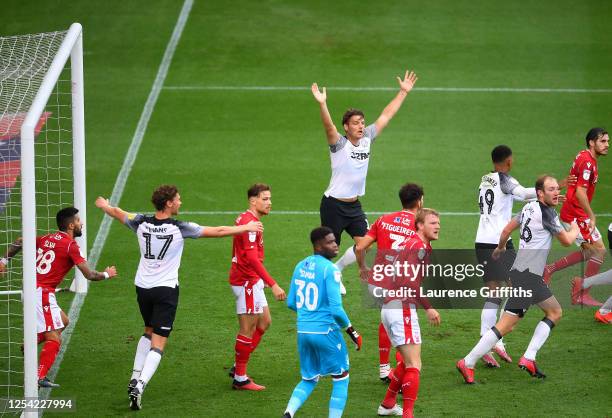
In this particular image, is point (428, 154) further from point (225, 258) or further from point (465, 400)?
point (465, 400)

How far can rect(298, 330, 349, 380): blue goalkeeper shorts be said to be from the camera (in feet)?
28.8

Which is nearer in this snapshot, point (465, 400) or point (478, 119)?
point (465, 400)

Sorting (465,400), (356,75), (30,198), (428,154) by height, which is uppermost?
(356,75)

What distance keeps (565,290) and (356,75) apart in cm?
938

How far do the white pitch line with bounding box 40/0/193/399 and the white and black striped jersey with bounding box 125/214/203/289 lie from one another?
1.71 meters

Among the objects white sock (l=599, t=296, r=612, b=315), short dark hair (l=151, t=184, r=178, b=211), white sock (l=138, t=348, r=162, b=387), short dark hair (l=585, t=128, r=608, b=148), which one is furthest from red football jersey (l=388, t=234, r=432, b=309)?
short dark hair (l=585, t=128, r=608, b=148)

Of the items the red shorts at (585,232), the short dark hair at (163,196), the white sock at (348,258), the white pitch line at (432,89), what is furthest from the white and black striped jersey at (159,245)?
the white pitch line at (432,89)

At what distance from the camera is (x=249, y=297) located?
1012cm

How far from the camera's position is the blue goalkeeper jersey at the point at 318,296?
8656 mm

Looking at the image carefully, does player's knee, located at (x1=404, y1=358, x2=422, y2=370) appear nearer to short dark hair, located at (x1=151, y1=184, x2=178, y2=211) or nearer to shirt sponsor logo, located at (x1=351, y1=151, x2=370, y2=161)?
short dark hair, located at (x1=151, y1=184, x2=178, y2=211)

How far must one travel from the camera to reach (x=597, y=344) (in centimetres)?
1131

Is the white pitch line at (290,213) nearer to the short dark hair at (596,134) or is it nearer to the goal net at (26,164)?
the goal net at (26,164)

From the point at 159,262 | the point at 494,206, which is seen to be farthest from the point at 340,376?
the point at 494,206

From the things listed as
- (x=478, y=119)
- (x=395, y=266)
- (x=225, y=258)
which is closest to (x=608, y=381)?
(x=395, y=266)
